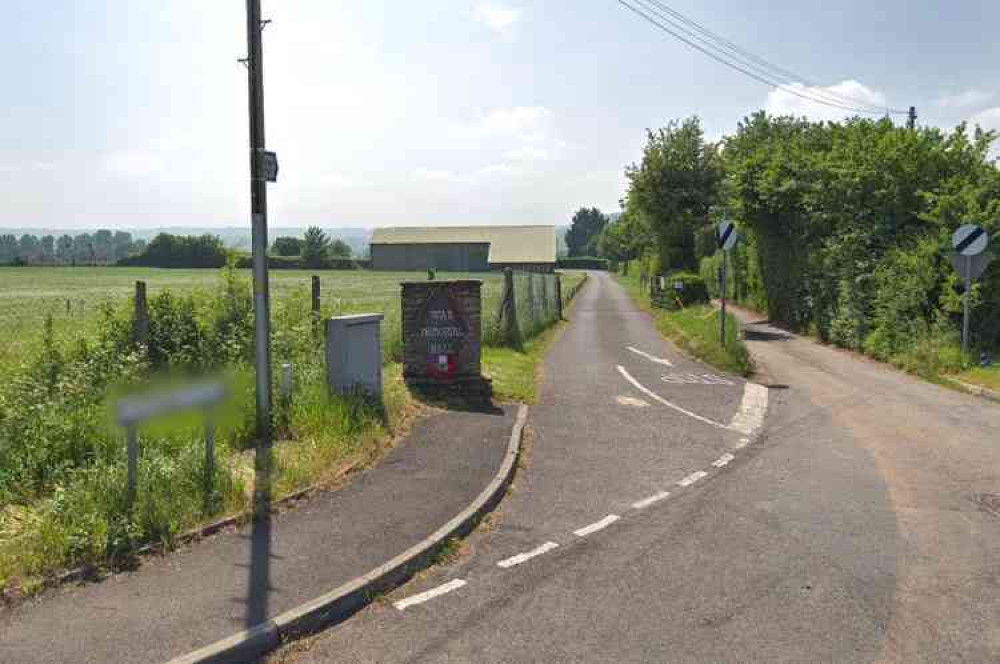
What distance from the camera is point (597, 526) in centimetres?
583

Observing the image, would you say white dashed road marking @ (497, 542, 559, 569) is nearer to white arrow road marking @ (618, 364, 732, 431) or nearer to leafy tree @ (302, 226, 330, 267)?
white arrow road marking @ (618, 364, 732, 431)

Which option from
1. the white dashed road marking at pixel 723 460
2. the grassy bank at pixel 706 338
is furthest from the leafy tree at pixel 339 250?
the white dashed road marking at pixel 723 460

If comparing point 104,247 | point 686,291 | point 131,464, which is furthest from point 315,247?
point 131,464

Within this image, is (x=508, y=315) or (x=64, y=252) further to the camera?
(x=64, y=252)

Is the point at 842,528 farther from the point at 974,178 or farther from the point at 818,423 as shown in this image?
the point at 974,178

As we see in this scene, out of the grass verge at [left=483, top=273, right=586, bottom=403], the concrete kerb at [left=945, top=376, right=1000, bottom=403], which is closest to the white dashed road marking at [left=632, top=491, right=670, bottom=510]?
the grass verge at [left=483, top=273, right=586, bottom=403]

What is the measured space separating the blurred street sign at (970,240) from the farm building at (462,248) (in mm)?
69265

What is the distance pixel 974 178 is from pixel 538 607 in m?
15.7

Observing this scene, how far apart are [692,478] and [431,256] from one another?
3276 inches

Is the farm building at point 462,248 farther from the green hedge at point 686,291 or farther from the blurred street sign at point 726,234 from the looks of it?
the blurred street sign at point 726,234

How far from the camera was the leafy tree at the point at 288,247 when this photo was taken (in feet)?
319

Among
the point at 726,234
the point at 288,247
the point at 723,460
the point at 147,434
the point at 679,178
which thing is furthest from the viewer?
the point at 288,247

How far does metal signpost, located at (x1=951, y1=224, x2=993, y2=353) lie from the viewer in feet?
43.3

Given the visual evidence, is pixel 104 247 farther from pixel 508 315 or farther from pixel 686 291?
pixel 508 315
